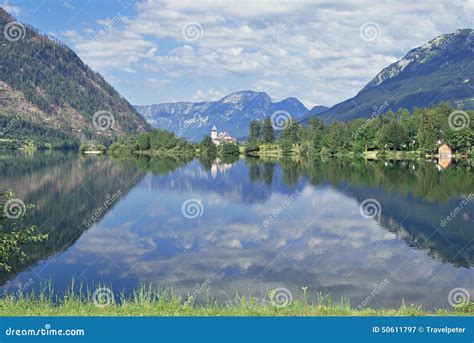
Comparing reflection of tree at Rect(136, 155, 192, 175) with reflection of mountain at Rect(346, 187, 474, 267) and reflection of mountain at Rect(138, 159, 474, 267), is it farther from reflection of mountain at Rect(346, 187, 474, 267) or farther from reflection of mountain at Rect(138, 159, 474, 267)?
reflection of mountain at Rect(346, 187, 474, 267)

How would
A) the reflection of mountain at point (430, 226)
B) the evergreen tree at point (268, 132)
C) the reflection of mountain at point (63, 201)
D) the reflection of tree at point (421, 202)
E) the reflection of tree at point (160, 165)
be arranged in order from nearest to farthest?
1. the reflection of mountain at point (430, 226)
2. the reflection of tree at point (421, 202)
3. the reflection of mountain at point (63, 201)
4. the reflection of tree at point (160, 165)
5. the evergreen tree at point (268, 132)

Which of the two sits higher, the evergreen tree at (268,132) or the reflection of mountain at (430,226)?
the evergreen tree at (268,132)

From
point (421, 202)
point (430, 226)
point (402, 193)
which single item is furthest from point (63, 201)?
point (402, 193)

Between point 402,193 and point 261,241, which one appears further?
point 402,193

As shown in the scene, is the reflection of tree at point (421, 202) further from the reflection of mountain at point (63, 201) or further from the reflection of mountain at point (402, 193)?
the reflection of mountain at point (63, 201)

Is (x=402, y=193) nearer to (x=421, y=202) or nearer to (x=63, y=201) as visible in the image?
(x=421, y=202)

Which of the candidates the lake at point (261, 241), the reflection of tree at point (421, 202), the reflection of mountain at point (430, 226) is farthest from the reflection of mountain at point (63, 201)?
the reflection of mountain at point (430, 226)

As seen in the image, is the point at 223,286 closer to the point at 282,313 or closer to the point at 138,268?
the point at 138,268

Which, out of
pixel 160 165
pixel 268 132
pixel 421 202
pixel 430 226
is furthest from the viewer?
pixel 268 132

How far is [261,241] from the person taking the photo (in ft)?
122

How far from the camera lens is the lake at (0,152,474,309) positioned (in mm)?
26469

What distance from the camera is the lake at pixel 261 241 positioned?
2647 cm
